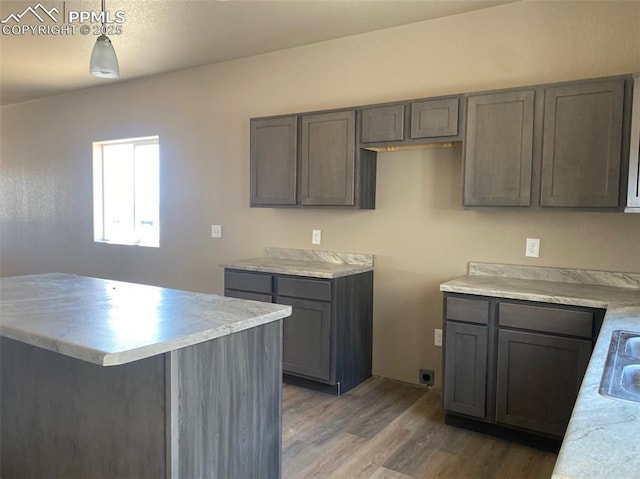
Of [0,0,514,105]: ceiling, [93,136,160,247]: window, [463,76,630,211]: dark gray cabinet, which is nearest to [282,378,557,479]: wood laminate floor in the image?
[463,76,630,211]: dark gray cabinet

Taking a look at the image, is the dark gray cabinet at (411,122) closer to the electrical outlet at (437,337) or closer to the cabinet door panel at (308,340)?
the cabinet door panel at (308,340)

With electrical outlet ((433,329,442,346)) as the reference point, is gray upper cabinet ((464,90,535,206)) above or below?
above

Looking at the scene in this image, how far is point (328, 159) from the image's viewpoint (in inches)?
137

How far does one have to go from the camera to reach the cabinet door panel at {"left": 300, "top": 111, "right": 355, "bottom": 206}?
11.2 ft

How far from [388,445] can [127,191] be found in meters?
4.21

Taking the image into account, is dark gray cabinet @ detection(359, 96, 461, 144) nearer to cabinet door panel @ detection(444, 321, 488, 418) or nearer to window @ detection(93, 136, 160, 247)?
cabinet door panel @ detection(444, 321, 488, 418)

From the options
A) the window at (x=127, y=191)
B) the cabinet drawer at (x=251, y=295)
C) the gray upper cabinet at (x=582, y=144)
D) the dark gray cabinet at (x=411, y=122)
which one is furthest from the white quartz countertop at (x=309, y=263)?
the window at (x=127, y=191)

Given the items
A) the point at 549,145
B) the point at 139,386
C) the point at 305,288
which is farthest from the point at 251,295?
the point at 549,145

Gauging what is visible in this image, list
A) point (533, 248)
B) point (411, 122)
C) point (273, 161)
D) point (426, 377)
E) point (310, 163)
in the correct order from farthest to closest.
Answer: point (273, 161)
point (310, 163)
point (426, 377)
point (411, 122)
point (533, 248)

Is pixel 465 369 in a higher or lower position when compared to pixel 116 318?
lower

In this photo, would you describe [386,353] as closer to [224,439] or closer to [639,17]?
[224,439]

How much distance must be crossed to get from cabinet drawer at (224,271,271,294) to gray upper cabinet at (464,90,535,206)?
60.9 inches

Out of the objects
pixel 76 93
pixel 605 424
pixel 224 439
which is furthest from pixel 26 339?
pixel 76 93

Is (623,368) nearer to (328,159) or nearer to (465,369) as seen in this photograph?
(465,369)
